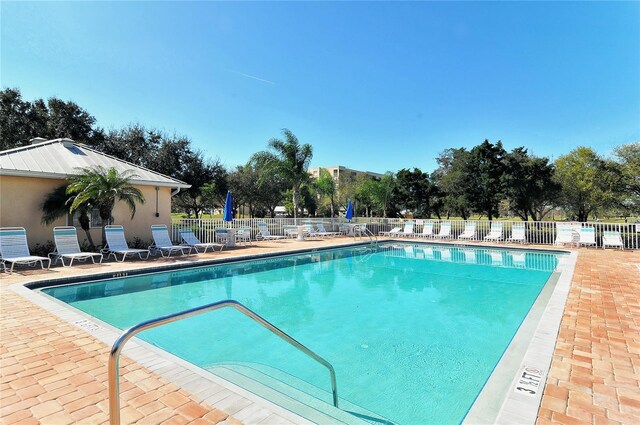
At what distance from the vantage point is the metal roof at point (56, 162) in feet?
33.8

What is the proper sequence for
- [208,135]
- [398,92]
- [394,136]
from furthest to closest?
[394,136]
[208,135]
[398,92]

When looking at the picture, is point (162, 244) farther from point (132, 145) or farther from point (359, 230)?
point (132, 145)

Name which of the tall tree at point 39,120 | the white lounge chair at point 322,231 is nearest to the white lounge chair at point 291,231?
the white lounge chair at point 322,231

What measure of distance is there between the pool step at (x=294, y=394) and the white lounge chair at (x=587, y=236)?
16224 millimetres

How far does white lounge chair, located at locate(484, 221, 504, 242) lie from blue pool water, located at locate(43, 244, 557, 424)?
529 cm

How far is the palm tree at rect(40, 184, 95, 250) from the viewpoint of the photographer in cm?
1059

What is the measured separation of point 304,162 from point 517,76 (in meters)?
12.7

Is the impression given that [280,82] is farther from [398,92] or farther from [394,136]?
[394,136]

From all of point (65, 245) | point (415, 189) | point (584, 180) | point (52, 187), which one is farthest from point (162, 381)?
point (415, 189)

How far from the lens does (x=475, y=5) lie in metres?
12.2

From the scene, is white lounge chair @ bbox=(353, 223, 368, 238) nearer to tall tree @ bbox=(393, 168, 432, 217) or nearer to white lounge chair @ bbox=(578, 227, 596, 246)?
white lounge chair @ bbox=(578, 227, 596, 246)

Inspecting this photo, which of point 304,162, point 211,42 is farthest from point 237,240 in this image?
point 211,42

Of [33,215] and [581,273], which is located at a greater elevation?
[33,215]

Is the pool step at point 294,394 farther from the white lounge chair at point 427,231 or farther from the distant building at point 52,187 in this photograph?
the white lounge chair at point 427,231
